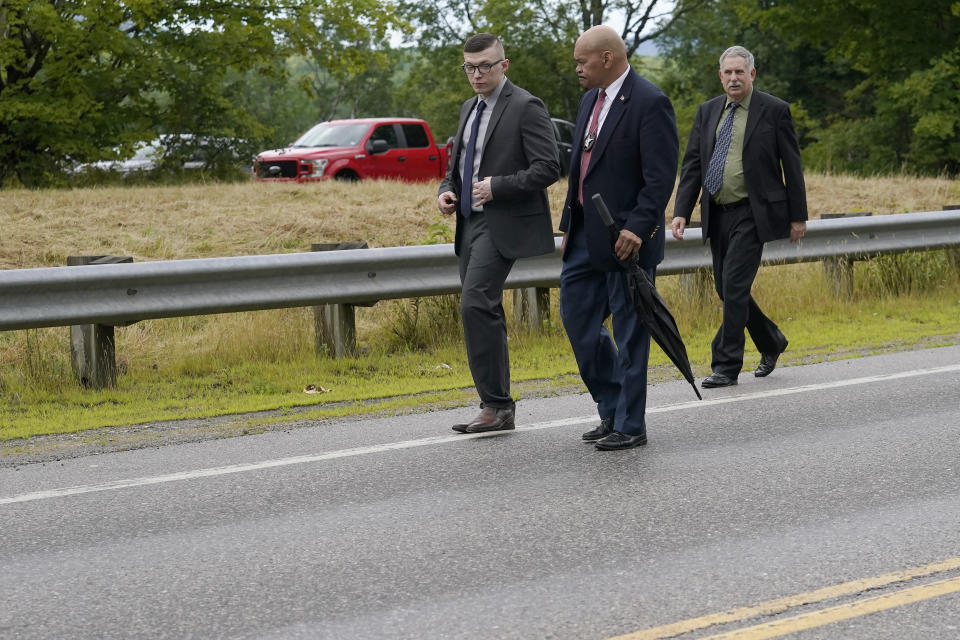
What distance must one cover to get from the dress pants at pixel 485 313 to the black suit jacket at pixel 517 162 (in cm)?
9

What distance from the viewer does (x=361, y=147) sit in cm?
2198

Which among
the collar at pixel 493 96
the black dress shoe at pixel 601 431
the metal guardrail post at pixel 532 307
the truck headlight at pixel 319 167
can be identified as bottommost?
the black dress shoe at pixel 601 431

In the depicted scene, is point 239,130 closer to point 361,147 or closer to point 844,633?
point 361,147

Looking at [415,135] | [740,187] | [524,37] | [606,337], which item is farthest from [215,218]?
[524,37]

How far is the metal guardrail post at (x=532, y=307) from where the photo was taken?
10.2 meters

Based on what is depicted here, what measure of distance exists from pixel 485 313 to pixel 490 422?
557mm

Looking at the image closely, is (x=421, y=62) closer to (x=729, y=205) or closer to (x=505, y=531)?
(x=729, y=205)

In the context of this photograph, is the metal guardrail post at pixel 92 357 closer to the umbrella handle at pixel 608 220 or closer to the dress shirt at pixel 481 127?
the dress shirt at pixel 481 127

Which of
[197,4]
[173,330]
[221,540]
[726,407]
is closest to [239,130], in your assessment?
[197,4]

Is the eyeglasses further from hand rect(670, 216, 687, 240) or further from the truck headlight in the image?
the truck headlight

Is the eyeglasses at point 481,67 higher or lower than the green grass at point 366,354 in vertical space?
higher

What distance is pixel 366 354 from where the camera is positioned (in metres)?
9.37

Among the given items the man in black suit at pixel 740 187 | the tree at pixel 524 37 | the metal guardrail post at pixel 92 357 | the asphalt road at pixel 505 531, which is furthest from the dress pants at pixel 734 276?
the tree at pixel 524 37

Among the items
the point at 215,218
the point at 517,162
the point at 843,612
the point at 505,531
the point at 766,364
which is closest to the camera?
the point at 843,612
